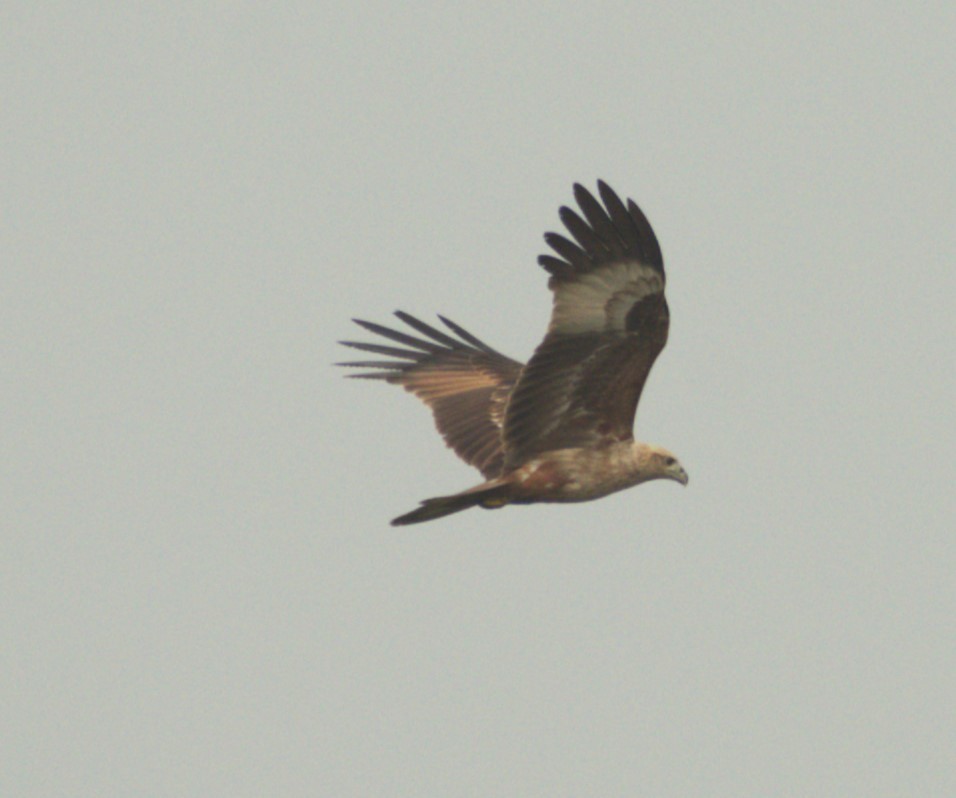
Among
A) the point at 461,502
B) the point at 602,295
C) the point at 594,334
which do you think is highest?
the point at 602,295

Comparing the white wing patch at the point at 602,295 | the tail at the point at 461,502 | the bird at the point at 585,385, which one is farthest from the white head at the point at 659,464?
the white wing patch at the point at 602,295

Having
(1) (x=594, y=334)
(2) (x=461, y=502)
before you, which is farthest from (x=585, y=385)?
(2) (x=461, y=502)

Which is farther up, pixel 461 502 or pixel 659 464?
pixel 659 464

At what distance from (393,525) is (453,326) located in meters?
4.11

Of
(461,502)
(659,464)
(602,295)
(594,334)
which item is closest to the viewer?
(602,295)

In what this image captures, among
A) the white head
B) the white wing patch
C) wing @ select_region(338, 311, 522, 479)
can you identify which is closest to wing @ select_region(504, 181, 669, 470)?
the white wing patch

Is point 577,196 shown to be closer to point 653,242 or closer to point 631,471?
point 653,242

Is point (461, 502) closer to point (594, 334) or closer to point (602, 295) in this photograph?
point (594, 334)

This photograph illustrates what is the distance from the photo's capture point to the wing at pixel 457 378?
514 inches

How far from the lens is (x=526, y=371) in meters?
11.2

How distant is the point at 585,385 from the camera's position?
1129 cm

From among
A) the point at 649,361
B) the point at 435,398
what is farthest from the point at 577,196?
the point at 435,398

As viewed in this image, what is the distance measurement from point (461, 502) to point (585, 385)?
1.14 m

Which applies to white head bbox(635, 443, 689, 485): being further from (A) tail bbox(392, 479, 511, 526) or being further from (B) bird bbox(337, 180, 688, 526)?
(A) tail bbox(392, 479, 511, 526)
